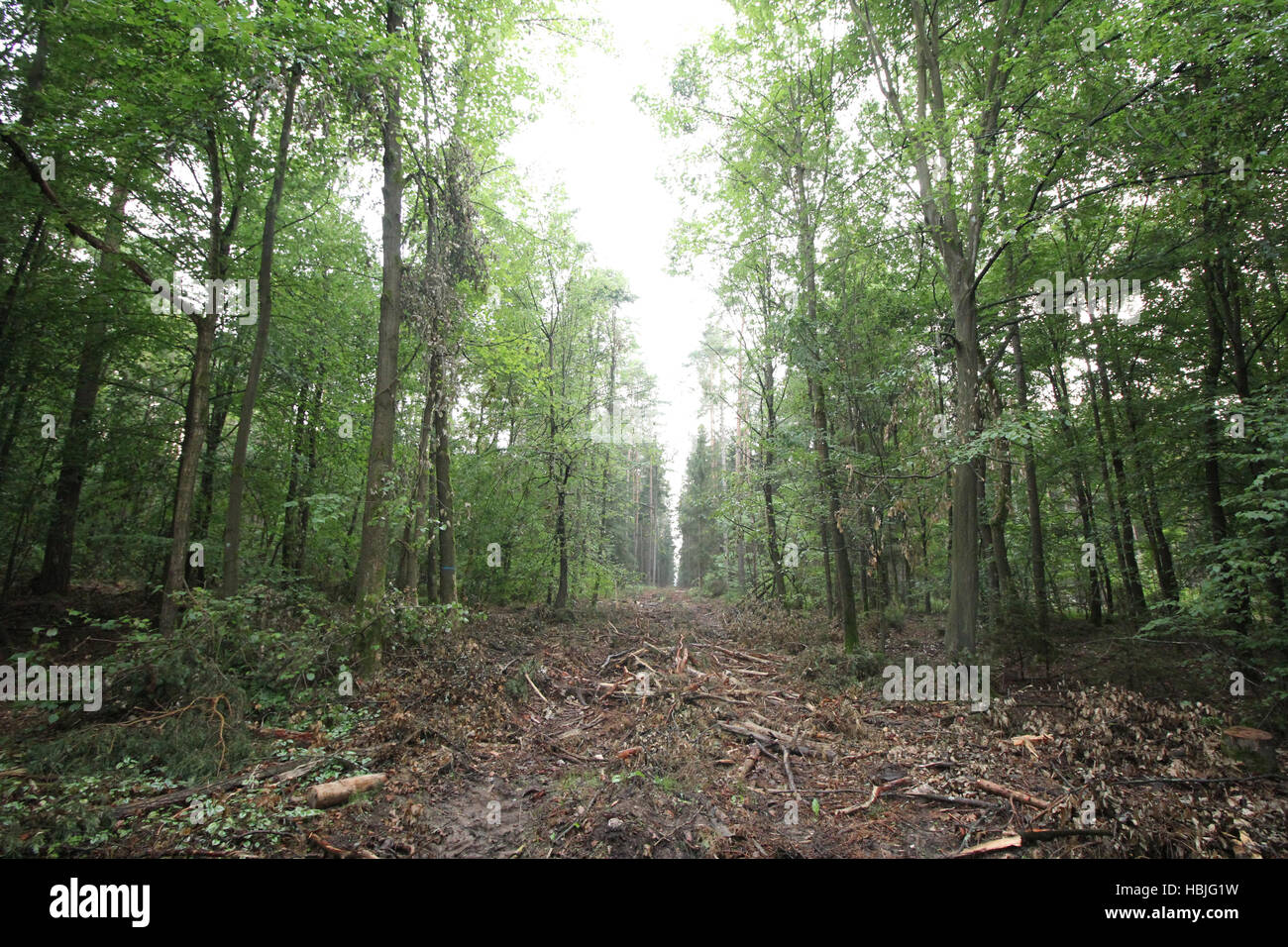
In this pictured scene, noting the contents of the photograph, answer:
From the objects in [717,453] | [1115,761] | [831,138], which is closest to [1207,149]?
→ [831,138]

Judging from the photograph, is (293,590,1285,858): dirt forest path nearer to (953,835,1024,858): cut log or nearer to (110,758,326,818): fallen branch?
(953,835,1024,858): cut log

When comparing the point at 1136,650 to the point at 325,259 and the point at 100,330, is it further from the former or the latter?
the point at 100,330

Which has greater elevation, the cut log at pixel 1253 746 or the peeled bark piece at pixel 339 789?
the peeled bark piece at pixel 339 789

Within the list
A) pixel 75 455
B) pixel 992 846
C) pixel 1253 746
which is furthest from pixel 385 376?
pixel 1253 746

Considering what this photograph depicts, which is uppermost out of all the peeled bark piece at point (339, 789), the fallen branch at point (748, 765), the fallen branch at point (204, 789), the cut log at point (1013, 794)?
the fallen branch at point (204, 789)

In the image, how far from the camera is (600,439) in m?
15.1

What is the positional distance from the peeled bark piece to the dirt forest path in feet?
0.54

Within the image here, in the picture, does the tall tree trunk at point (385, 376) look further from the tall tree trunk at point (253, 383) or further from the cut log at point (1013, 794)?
the cut log at point (1013, 794)

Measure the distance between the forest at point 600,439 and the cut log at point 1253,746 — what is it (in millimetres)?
34

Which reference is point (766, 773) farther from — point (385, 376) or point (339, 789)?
point (385, 376)

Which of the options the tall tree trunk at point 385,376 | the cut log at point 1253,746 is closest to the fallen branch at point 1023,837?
the cut log at point 1253,746

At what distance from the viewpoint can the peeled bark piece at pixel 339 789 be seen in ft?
13.5

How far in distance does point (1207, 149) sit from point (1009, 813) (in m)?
9.16

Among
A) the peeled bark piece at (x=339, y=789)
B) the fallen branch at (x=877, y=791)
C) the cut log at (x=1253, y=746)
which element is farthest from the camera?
the cut log at (x=1253, y=746)
